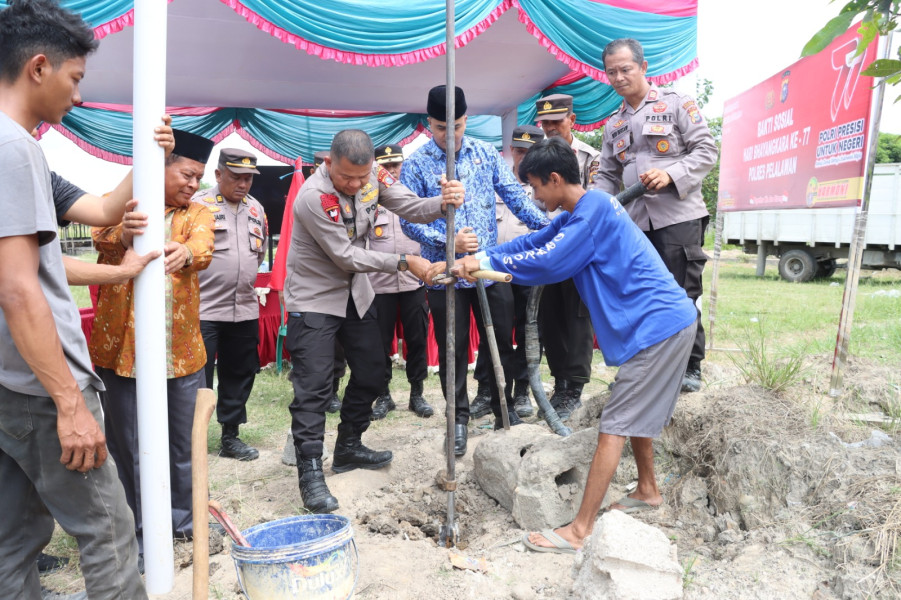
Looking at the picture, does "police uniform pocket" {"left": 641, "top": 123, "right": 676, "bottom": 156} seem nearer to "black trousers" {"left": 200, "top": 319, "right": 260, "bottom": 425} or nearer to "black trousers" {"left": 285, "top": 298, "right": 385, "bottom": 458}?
"black trousers" {"left": 285, "top": 298, "right": 385, "bottom": 458}

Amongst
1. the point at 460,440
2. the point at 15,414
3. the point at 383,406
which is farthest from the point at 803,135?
the point at 15,414

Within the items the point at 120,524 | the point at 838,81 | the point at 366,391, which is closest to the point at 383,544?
the point at 366,391

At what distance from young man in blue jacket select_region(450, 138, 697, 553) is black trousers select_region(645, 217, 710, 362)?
0.66m

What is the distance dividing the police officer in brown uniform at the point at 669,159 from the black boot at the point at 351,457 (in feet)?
5.91

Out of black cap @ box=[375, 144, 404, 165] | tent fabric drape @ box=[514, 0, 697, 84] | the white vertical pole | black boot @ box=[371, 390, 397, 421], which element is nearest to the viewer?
tent fabric drape @ box=[514, 0, 697, 84]

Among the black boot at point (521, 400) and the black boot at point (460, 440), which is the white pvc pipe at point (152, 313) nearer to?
the black boot at point (460, 440)

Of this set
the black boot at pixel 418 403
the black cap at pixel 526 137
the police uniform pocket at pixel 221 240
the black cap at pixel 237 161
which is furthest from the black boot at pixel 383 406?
the black cap at pixel 526 137

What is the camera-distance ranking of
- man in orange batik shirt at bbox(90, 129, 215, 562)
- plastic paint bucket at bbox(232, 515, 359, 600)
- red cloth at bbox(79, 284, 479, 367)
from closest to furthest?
plastic paint bucket at bbox(232, 515, 359, 600)
man in orange batik shirt at bbox(90, 129, 215, 562)
red cloth at bbox(79, 284, 479, 367)

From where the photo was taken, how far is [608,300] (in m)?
2.77

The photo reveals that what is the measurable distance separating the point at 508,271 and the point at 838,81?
336 centimetres

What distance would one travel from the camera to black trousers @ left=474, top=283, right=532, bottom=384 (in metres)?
4.41

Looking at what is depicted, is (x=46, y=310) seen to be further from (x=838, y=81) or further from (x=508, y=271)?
(x=838, y=81)

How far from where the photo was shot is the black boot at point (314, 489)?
3.06 metres

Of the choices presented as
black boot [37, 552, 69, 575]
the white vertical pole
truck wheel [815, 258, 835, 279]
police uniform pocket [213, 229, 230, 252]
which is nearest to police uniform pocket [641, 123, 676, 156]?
police uniform pocket [213, 229, 230, 252]
